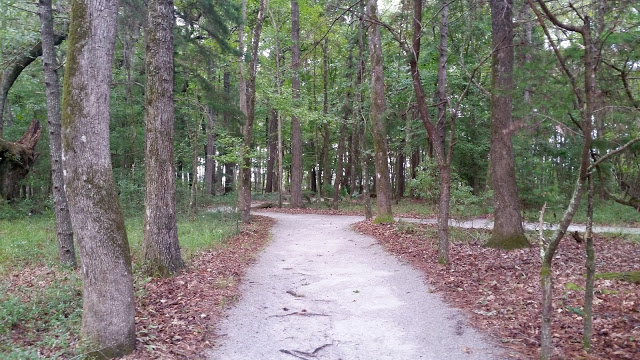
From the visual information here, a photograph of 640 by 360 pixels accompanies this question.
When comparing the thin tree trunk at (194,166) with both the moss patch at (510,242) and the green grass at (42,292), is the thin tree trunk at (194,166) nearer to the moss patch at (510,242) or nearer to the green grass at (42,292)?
the green grass at (42,292)

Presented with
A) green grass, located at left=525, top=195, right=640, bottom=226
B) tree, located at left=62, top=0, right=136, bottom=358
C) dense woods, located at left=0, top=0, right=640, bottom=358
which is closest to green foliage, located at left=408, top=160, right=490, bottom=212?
dense woods, located at left=0, top=0, right=640, bottom=358

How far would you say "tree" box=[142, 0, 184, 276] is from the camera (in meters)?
7.91

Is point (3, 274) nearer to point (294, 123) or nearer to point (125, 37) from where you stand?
point (125, 37)

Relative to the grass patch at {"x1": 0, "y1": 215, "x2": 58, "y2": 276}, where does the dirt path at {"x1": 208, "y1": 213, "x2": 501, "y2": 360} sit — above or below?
below

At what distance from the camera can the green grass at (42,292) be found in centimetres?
475

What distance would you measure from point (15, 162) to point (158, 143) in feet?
40.9

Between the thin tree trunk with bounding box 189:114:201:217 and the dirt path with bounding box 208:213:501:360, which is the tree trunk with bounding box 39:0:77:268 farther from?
the thin tree trunk with bounding box 189:114:201:217

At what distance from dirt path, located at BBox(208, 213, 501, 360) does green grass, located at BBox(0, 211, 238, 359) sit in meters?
1.78

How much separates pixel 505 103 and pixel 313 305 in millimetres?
6664

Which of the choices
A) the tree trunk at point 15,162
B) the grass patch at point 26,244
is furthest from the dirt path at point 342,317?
the tree trunk at point 15,162

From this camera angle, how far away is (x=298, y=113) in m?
18.4

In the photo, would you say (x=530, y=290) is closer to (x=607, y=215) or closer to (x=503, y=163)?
(x=503, y=163)

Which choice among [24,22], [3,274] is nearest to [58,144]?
[3,274]

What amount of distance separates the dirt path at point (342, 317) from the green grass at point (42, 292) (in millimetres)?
1778
